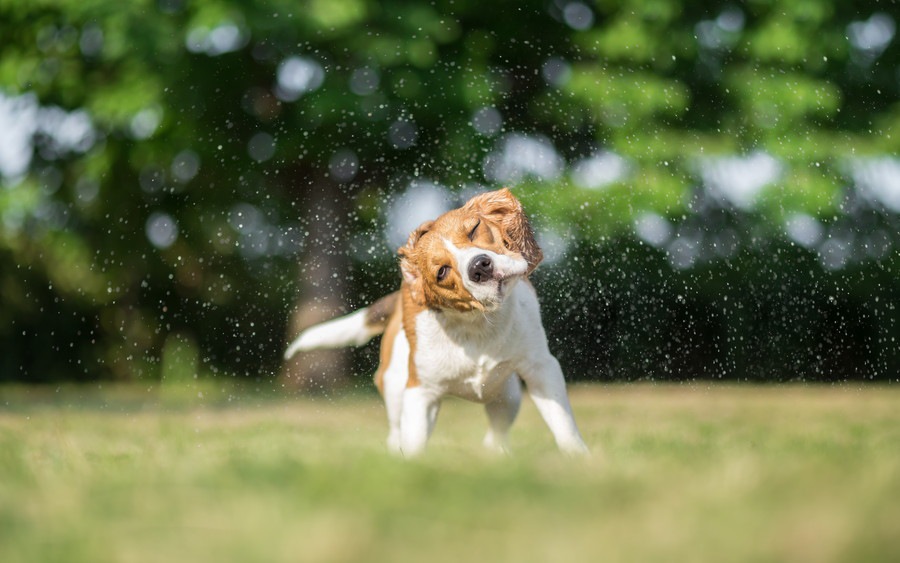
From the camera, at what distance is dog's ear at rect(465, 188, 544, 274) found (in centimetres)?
435

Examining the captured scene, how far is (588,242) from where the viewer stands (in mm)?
11695

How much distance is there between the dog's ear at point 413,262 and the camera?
4410mm

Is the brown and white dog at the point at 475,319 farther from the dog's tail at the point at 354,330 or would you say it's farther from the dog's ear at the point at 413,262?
the dog's tail at the point at 354,330

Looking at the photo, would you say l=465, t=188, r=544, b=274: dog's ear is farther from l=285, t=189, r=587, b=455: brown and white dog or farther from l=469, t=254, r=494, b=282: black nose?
l=469, t=254, r=494, b=282: black nose

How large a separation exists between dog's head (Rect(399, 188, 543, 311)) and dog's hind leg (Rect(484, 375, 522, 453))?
2.18 feet

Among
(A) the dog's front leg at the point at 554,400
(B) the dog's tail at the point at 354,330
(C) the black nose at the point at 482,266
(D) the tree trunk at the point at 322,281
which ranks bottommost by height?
(D) the tree trunk at the point at 322,281

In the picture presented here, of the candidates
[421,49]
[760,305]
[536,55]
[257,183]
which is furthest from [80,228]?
[760,305]

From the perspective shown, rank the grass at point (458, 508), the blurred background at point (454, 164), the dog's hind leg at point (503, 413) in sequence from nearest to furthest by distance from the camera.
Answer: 1. the grass at point (458, 508)
2. the dog's hind leg at point (503, 413)
3. the blurred background at point (454, 164)

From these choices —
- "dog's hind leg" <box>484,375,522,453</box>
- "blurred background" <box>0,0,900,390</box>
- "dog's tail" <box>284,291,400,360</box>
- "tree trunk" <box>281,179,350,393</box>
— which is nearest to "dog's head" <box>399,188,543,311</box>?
"dog's hind leg" <box>484,375,522,453</box>

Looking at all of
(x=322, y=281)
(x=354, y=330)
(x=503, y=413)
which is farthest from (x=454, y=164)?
(x=503, y=413)

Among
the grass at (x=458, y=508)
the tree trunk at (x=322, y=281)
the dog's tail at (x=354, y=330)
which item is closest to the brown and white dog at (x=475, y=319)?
the grass at (x=458, y=508)

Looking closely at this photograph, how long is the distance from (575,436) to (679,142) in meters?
8.13

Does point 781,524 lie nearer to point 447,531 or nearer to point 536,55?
point 447,531

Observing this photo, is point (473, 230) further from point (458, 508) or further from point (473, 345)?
→ point (458, 508)
